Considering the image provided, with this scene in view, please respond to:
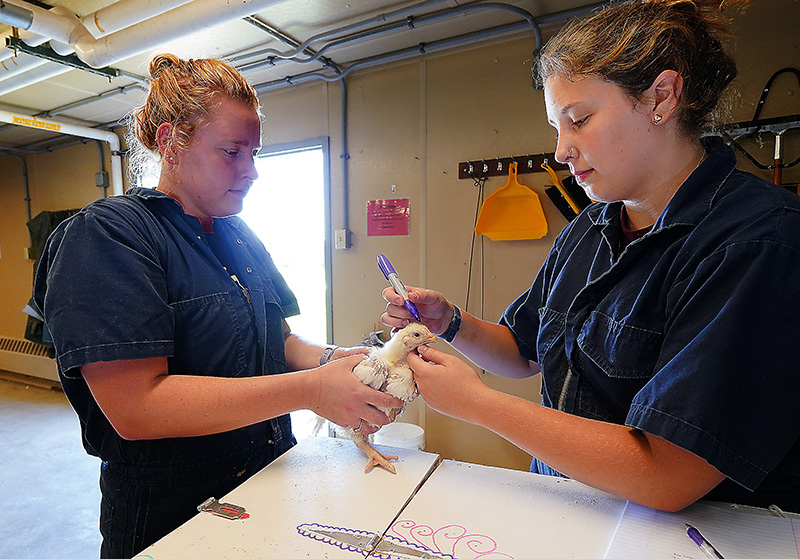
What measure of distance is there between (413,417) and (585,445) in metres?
2.02

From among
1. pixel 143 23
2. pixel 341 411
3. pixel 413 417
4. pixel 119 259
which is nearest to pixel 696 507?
pixel 341 411

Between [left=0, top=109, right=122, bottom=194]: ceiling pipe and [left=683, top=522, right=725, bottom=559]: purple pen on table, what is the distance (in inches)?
171

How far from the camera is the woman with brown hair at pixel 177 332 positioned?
794mm

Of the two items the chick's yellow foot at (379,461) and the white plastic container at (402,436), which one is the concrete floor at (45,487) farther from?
the chick's yellow foot at (379,461)

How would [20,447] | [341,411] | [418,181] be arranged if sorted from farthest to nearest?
1. [20,447]
2. [418,181]
3. [341,411]

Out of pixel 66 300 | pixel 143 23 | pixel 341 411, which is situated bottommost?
pixel 341 411

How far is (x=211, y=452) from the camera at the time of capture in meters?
0.95

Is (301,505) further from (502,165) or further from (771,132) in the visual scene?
(771,132)

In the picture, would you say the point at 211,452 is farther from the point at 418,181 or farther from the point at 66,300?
the point at 418,181

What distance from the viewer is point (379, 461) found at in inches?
37.9

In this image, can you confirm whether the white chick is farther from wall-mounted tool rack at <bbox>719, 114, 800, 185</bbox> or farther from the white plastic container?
wall-mounted tool rack at <bbox>719, 114, 800, 185</bbox>

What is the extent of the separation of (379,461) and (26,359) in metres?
5.33

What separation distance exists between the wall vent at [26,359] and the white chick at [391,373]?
4.73 m

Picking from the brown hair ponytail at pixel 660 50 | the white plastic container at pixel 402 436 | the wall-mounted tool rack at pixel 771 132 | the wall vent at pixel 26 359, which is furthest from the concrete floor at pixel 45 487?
the wall-mounted tool rack at pixel 771 132
